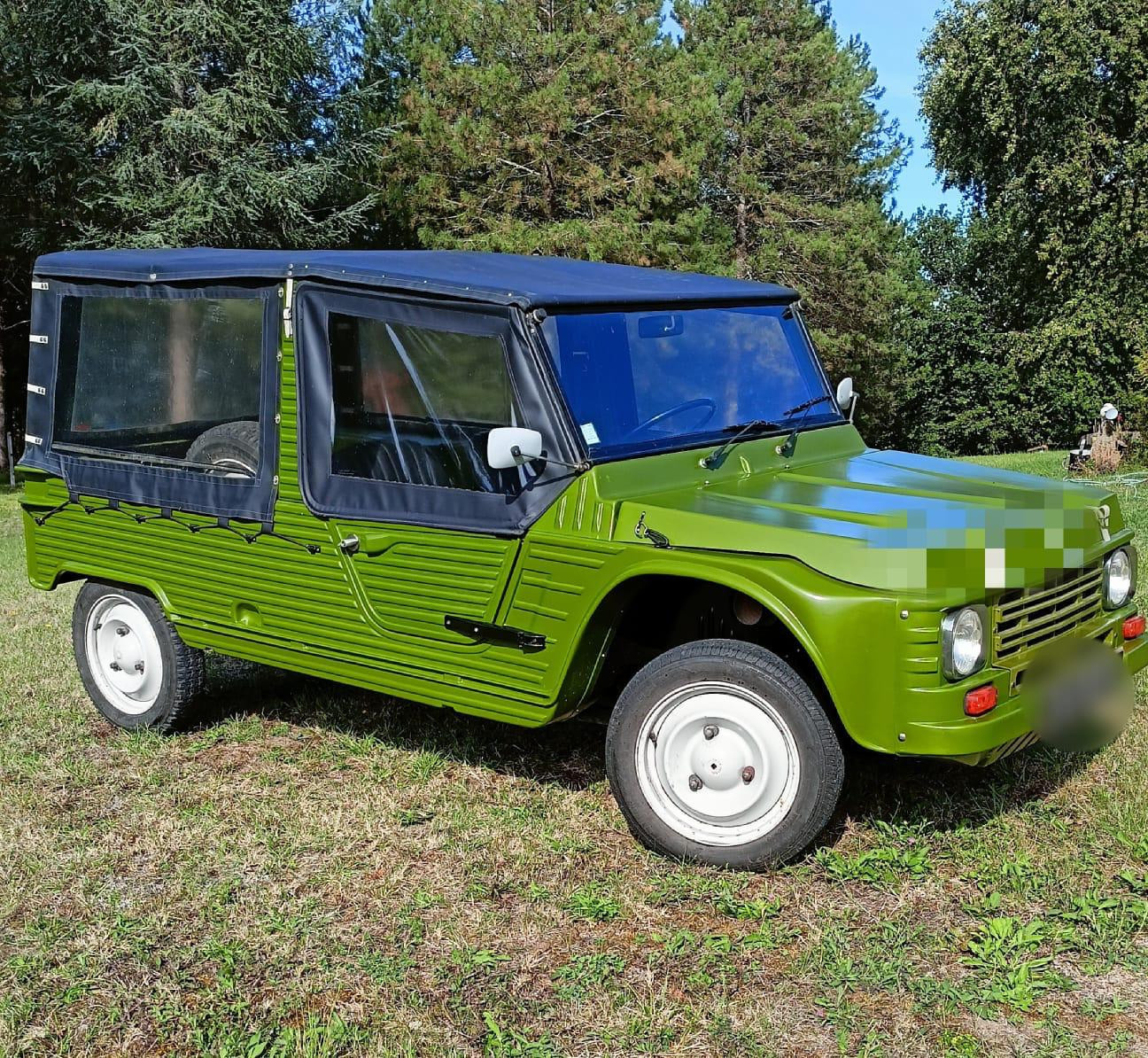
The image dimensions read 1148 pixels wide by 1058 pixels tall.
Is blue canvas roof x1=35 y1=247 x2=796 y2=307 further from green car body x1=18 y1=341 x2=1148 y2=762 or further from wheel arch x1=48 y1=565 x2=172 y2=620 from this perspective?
wheel arch x1=48 y1=565 x2=172 y2=620

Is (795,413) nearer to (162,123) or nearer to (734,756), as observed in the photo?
(734,756)

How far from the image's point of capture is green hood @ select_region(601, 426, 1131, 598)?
148 inches

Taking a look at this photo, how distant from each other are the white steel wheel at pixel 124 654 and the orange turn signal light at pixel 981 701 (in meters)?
3.61

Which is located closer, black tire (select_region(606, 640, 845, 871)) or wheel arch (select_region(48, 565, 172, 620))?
black tire (select_region(606, 640, 845, 871))

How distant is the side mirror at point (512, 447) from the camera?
4.14 metres

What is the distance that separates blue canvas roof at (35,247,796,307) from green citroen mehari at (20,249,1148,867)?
0.02 m

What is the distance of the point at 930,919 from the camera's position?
392cm

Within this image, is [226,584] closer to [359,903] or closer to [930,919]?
[359,903]

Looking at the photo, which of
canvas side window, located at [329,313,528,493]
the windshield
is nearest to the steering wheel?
the windshield

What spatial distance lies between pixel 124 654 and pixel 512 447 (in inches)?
107

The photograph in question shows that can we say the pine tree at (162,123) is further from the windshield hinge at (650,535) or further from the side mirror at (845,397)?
the windshield hinge at (650,535)

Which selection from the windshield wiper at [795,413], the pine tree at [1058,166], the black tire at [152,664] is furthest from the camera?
the pine tree at [1058,166]

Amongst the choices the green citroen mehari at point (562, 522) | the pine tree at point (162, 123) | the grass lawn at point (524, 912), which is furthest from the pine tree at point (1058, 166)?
the grass lawn at point (524, 912)

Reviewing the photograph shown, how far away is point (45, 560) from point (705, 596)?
330cm
